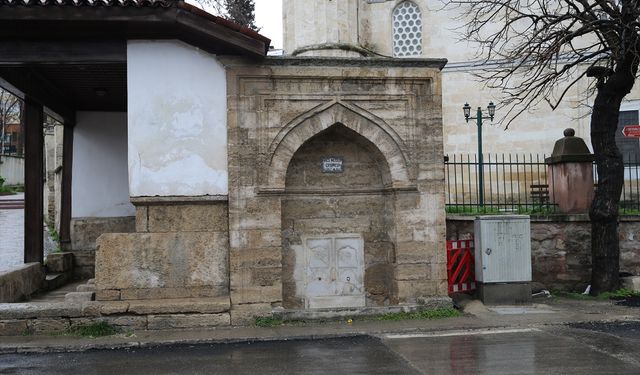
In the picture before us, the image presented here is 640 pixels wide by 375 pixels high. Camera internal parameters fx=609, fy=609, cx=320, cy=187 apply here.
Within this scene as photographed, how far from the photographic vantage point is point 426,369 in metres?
6.61

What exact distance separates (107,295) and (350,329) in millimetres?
3603

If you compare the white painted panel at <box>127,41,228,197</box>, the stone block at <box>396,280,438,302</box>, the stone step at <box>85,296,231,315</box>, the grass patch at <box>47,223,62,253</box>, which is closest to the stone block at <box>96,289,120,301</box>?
the stone step at <box>85,296,231,315</box>

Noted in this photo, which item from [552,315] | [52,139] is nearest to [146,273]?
[552,315]

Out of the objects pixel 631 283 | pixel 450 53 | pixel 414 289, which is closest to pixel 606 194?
pixel 631 283

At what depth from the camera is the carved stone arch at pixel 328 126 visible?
376 inches

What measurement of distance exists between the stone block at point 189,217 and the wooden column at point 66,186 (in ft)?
16.5

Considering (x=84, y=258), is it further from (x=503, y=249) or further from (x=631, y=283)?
(x=631, y=283)

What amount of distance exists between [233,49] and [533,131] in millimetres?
15495

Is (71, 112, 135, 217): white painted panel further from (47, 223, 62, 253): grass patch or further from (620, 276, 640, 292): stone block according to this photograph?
(620, 276, 640, 292): stone block

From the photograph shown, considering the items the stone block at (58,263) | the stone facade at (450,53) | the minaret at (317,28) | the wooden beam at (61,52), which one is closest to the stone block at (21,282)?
the stone block at (58,263)

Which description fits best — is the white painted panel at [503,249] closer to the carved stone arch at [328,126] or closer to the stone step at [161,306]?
the carved stone arch at [328,126]

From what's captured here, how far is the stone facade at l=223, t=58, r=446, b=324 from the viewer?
941 cm

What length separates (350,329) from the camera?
8.90 m

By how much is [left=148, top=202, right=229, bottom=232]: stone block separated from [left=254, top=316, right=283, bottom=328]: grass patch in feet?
4.81
